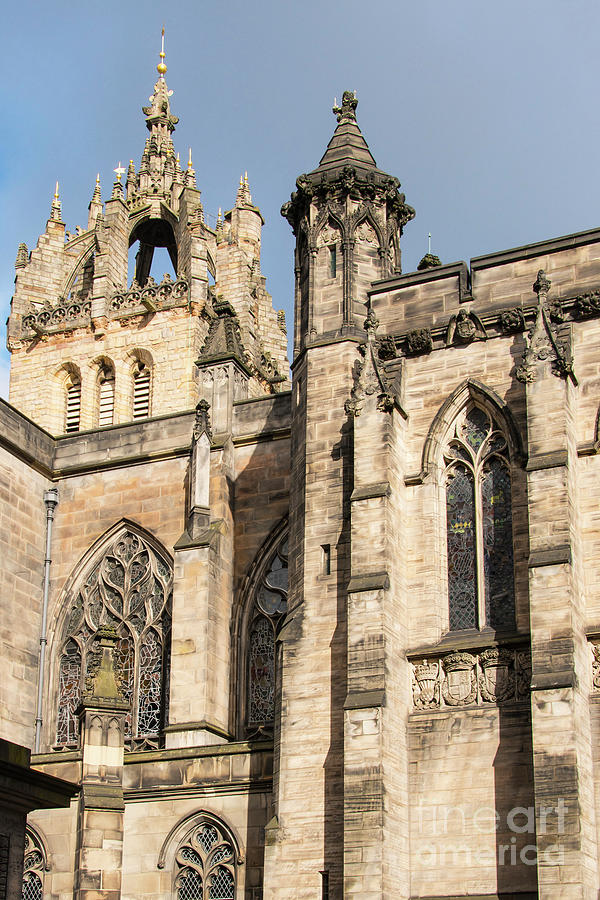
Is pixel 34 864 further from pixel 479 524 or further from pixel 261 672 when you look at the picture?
pixel 479 524

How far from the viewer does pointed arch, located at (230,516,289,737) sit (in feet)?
80.6

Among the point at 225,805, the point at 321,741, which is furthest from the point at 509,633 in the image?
the point at 225,805

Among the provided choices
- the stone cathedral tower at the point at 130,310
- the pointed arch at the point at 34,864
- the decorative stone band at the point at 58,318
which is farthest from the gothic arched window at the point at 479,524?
the decorative stone band at the point at 58,318

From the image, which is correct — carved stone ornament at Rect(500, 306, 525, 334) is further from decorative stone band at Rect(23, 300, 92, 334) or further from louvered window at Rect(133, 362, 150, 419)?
decorative stone band at Rect(23, 300, 92, 334)

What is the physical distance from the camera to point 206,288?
40.7m

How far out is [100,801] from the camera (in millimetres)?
18156

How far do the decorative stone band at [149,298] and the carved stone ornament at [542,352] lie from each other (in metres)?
20.6

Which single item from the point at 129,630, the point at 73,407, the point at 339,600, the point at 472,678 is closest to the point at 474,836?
the point at 472,678

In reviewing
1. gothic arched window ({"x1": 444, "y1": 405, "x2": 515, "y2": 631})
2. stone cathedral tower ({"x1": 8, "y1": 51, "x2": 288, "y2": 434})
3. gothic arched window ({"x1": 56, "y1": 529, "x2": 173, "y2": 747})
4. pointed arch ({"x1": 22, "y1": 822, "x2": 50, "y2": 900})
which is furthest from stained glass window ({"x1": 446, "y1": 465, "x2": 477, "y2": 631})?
stone cathedral tower ({"x1": 8, "y1": 51, "x2": 288, "y2": 434})

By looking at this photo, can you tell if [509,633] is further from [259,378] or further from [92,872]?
[259,378]

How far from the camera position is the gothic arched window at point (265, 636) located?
968 inches

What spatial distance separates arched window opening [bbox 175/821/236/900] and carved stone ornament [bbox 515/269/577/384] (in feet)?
24.5

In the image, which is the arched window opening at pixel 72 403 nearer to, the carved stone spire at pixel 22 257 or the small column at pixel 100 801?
the carved stone spire at pixel 22 257

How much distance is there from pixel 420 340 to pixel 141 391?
18916 millimetres
